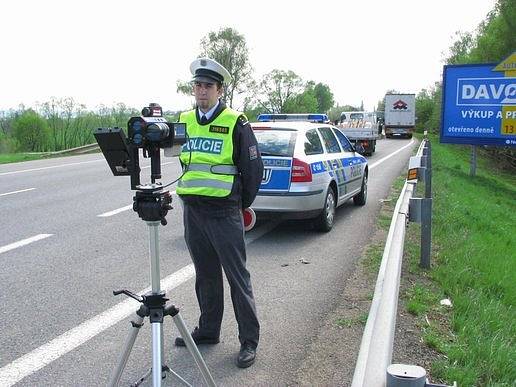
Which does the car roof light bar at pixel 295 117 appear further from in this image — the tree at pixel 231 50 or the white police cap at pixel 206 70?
the tree at pixel 231 50

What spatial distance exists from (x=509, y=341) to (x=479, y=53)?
28.8 meters

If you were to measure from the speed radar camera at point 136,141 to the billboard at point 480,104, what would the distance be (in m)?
13.5

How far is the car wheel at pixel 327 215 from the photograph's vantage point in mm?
7578

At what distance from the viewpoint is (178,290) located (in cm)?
513

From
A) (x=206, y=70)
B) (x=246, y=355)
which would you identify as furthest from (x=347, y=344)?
(x=206, y=70)

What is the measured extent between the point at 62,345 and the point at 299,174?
13.2ft

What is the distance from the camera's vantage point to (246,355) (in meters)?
3.65

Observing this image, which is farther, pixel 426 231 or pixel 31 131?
pixel 31 131

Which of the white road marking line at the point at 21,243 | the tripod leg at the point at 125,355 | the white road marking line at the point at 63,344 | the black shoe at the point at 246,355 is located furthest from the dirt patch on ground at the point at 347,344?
the white road marking line at the point at 21,243

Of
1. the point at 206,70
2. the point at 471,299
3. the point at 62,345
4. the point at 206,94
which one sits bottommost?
the point at 62,345

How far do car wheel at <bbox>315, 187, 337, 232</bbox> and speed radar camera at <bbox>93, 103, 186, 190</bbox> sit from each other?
5008 mm

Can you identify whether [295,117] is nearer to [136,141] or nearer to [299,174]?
[299,174]

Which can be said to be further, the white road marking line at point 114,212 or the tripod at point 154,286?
the white road marking line at point 114,212

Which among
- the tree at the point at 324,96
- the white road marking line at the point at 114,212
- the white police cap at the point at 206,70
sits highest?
the tree at the point at 324,96
